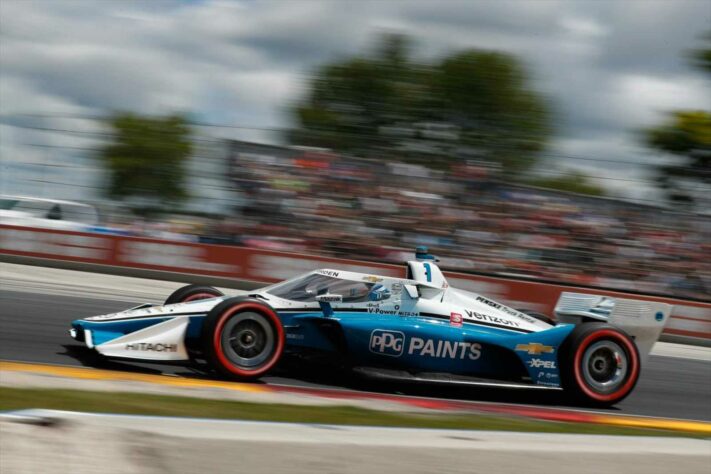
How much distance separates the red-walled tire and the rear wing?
0.30m

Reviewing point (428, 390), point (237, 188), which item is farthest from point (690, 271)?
point (428, 390)

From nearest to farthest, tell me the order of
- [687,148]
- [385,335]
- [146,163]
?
[385,335] → [146,163] → [687,148]

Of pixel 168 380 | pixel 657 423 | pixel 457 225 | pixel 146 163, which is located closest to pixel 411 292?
pixel 168 380

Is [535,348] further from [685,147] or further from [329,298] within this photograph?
[685,147]

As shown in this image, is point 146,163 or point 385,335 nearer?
point 385,335

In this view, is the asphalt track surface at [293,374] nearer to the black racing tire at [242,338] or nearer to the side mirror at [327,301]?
the black racing tire at [242,338]

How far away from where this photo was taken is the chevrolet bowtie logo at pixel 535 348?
7.37 m

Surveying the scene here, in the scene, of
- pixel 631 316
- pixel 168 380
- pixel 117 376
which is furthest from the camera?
pixel 631 316

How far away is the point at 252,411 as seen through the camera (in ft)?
17.3

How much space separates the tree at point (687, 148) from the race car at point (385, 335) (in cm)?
840

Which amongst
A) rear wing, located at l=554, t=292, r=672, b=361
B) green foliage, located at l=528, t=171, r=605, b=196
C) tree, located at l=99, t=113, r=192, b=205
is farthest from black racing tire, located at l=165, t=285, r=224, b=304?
green foliage, located at l=528, t=171, r=605, b=196

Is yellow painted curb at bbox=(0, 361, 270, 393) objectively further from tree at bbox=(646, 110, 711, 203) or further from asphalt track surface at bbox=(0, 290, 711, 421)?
tree at bbox=(646, 110, 711, 203)

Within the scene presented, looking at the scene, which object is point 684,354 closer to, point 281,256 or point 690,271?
point 690,271

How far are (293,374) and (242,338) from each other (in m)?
0.82
